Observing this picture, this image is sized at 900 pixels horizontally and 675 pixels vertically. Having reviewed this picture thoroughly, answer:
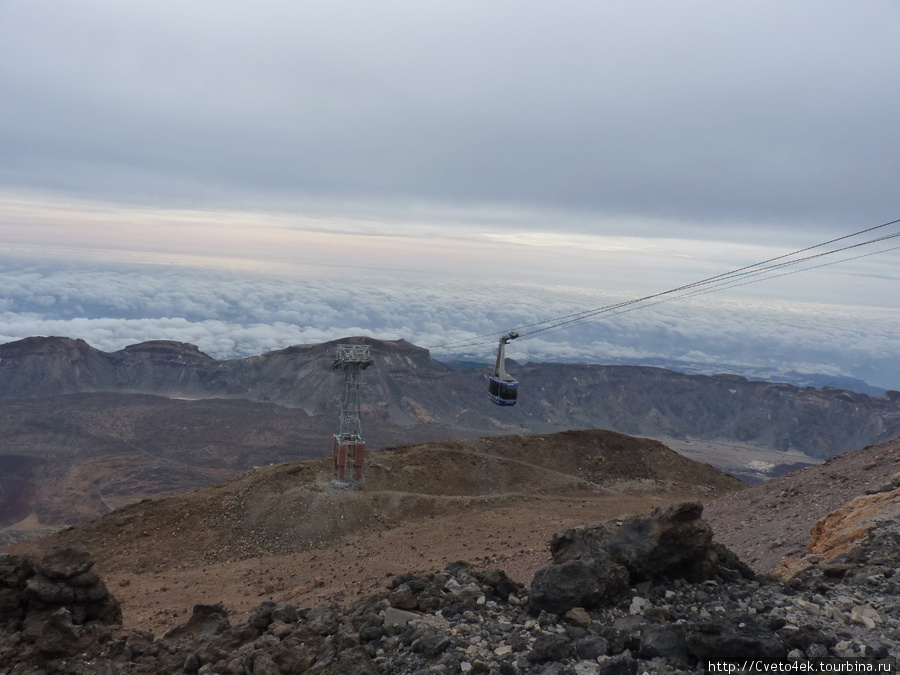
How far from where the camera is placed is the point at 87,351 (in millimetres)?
131250

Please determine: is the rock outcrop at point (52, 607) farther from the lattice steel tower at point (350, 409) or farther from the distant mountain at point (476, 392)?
the distant mountain at point (476, 392)

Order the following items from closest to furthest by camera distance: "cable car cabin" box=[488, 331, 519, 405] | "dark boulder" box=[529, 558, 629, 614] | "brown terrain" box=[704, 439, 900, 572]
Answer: "dark boulder" box=[529, 558, 629, 614] → "brown terrain" box=[704, 439, 900, 572] → "cable car cabin" box=[488, 331, 519, 405]

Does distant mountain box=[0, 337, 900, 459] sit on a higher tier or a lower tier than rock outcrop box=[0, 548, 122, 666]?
lower

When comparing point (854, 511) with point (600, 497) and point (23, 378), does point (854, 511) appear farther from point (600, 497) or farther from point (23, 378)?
point (23, 378)

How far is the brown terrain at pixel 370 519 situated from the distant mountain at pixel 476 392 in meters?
71.6

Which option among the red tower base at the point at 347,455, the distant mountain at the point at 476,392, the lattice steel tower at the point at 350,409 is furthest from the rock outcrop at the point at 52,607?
the distant mountain at the point at 476,392

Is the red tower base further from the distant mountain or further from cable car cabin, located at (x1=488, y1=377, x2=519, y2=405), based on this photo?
the distant mountain

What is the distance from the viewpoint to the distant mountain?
122 meters

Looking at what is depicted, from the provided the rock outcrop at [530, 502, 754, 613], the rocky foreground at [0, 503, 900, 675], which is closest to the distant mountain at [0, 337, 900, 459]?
the rocky foreground at [0, 503, 900, 675]

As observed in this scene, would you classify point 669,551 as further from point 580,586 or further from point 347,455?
point 347,455

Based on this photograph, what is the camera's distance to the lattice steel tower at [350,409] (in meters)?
31.6

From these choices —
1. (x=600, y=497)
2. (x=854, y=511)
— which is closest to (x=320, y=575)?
(x=854, y=511)

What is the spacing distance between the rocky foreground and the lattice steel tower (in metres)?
18.6

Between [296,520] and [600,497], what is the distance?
16.1 metres
